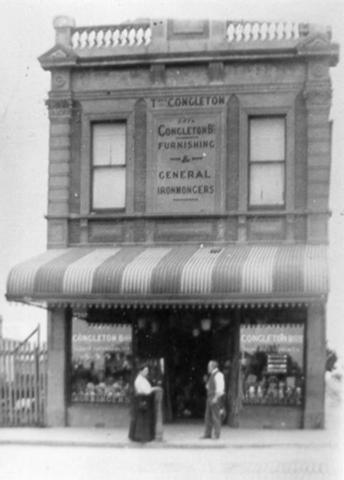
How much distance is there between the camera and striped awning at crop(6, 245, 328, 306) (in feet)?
77.7

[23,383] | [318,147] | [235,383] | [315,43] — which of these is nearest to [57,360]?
[23,383]

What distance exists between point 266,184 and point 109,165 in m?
3.46

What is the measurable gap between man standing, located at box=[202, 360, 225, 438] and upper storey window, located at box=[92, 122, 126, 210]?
4745mm

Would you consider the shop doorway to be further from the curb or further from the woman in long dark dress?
the curb

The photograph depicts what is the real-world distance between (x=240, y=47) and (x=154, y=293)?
5.72 metres

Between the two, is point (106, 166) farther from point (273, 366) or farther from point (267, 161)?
point (273, 366)

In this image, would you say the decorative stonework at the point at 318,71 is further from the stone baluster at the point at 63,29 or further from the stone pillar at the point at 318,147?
the stone baluster at the point at 63,29

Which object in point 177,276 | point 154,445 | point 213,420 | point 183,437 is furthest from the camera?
point 177,276

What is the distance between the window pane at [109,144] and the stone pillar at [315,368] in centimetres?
537

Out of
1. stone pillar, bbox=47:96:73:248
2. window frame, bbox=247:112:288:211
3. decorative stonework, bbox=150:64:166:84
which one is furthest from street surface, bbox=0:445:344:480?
decorative stonework, bbox=150:64:166:84

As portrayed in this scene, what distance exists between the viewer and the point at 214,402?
2341 centimetres

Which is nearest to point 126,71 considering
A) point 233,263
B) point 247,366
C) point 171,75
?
point 171,75

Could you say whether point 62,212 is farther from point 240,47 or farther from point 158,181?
point 240,47

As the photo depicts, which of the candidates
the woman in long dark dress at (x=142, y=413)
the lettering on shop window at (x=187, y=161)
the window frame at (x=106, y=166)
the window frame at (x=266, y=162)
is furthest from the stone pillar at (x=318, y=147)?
the woman in long dark dress at (x=142, y=413)
